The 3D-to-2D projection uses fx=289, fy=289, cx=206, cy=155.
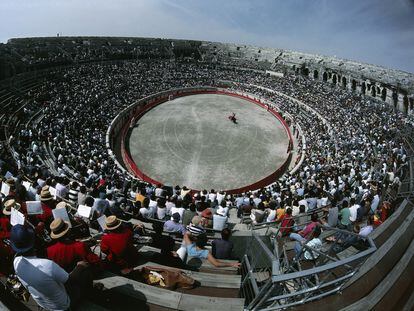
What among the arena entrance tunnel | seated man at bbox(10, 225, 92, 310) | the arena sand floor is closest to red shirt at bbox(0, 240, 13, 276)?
seated man at bbox(10, 225, 92, 310)

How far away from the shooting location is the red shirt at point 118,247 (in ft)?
19.2

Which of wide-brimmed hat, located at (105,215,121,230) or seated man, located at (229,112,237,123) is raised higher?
seated man, located at (229,112,237,123)

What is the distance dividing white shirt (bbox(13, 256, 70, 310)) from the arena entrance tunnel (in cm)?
2104

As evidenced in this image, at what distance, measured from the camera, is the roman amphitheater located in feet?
18.0

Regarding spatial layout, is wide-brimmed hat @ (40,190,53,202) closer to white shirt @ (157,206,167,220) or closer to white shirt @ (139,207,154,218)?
white shirt @ (139,207,154,218)

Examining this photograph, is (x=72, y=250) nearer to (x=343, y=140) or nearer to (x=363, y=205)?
(x=363, y=205)

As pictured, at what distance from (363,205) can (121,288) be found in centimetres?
1128

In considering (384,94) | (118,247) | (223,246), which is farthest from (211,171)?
(384,94)

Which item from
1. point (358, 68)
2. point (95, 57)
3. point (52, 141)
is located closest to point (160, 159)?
point (52, 141)

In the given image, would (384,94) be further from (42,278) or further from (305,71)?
(42,278)

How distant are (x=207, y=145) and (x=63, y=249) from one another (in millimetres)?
29917

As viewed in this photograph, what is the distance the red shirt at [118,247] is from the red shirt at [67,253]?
1.97ft

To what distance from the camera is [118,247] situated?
5875 millimetres

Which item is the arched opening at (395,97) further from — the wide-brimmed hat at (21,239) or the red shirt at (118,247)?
the wide-brimmed hat at (21,239)
